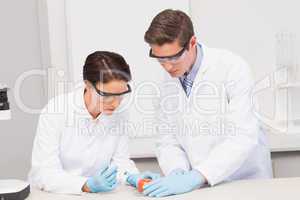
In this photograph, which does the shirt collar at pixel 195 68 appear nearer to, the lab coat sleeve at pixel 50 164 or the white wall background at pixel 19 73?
A: the lab coat sleeve at pixel 50 164

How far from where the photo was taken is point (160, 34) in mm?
1573

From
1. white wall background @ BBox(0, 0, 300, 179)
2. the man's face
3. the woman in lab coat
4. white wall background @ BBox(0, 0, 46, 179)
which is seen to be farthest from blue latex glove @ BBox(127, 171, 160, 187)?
white wall background @ BBox(0, 0, 46, 179)

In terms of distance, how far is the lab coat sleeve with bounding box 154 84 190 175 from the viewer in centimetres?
180

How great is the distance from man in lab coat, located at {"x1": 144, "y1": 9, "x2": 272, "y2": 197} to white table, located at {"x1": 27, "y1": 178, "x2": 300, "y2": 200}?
0.15 ft

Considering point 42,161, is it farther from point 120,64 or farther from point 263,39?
point 263,39

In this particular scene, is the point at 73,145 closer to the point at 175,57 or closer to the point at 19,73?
the point at 175,57

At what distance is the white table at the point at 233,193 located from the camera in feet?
4.93

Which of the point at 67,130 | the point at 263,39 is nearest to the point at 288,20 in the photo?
the point at 263,39

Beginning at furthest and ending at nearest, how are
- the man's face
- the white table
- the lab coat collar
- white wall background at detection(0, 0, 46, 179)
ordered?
white wall background at detection(0, 0, 46, 179) → the lab coat collar → the man's face → the white table

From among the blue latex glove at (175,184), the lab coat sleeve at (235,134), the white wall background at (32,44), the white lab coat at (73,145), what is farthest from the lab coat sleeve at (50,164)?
the white wall background at (32,44)

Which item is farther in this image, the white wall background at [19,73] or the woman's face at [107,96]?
the white wall background at [19,73]

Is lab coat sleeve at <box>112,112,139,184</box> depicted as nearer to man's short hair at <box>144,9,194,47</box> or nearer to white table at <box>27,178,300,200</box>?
white table at <box>27,178,300,200</box>

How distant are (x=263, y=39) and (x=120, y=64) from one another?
3.87 ft

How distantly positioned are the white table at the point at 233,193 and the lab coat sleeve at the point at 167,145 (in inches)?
8.5
